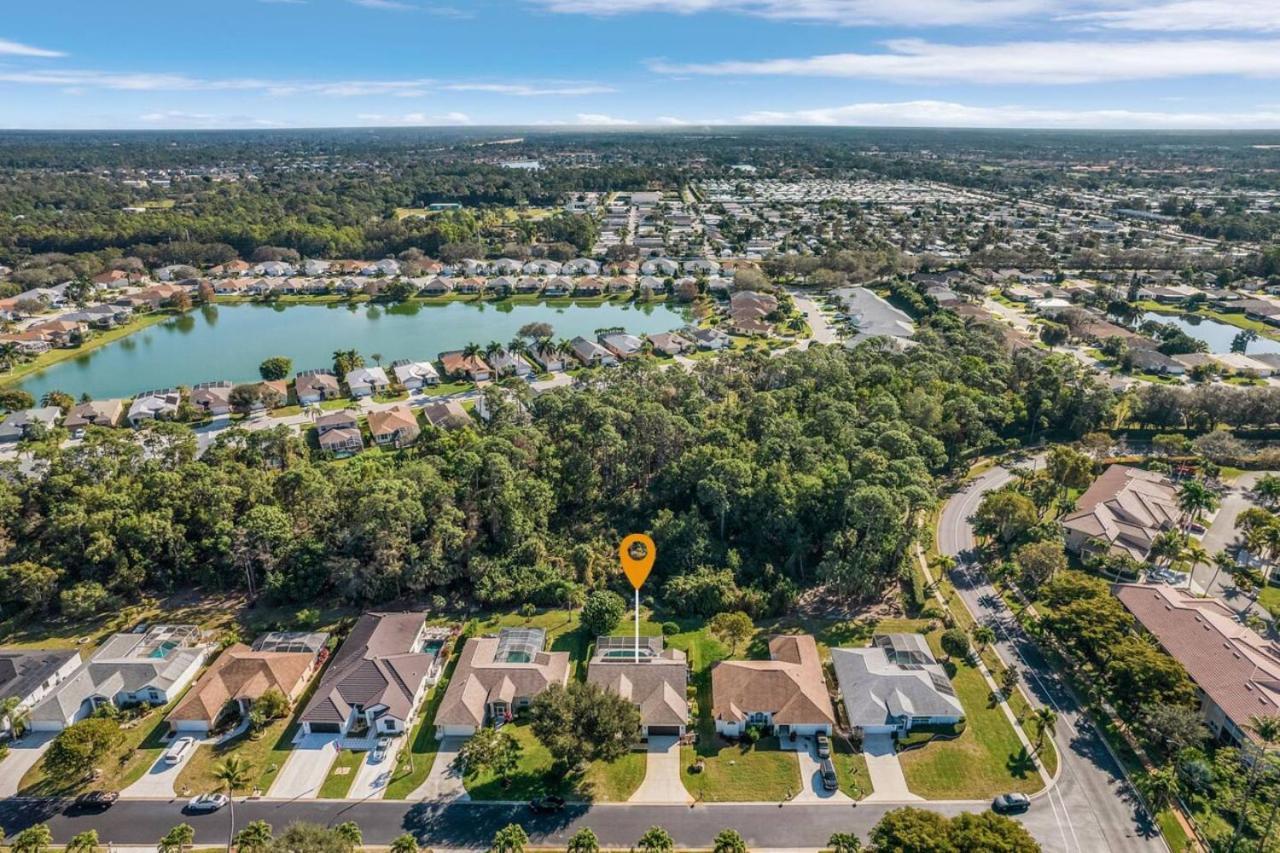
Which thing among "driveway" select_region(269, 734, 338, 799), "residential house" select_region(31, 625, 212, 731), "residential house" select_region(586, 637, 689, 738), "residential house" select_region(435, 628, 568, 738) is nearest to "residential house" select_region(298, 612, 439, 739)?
"driveway" select_region(269, 734, 338, 799)

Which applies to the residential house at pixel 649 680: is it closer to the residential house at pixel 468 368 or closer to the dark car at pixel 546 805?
the dark car at pixel 546 805

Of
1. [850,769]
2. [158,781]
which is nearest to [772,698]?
[850,769]

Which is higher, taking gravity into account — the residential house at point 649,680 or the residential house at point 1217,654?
the residential house at point 1217,654

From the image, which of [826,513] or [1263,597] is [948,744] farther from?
[1263,597]

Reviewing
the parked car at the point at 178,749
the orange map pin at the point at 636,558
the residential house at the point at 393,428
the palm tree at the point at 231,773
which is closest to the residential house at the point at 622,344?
the residential house at the point at 393,428

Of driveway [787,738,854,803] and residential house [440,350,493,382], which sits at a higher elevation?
residential house [440,350,493,382]

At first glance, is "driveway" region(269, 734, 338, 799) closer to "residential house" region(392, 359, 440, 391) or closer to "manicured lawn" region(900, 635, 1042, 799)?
"manicured lawn" region(900, 635, 1042, 799)
